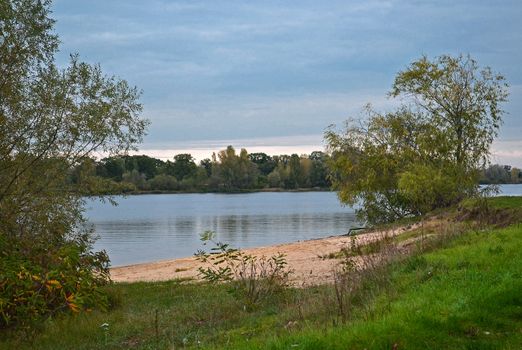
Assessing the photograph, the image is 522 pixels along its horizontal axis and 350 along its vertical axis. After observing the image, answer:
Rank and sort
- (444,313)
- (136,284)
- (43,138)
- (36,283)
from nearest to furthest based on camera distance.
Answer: (444,313) → (36,283) → (43,138) → (136,284)

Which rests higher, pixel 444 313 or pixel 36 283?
pixel 36 283

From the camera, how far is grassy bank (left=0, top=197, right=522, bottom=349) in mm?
7949

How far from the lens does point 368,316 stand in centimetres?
879

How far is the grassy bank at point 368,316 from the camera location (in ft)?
26.1

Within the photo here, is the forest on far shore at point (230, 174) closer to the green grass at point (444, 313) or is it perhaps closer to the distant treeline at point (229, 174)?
the distant treeline at point (229, 174)

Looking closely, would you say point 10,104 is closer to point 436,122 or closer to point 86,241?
point 86,241

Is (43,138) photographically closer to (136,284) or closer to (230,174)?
(136,284)

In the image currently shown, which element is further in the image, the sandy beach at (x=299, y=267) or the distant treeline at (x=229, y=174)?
the distant treeline at (x=229, y=174)

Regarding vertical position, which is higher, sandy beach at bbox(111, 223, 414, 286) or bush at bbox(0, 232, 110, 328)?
bush at bbox(0, 232, 110, 328)

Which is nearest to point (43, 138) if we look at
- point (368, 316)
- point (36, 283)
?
point (36, 283)

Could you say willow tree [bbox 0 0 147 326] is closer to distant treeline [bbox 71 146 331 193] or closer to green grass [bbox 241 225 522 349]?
green grass [bbox 241 225 522 349]

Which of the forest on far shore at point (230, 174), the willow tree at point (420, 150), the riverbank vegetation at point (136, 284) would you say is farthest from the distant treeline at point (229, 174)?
the riverbank vegetation at point (136, 284)

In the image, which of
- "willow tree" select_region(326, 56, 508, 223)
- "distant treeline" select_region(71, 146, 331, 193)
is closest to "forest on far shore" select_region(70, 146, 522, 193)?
"distant treeline" select_region(71, 146, 331, 193)

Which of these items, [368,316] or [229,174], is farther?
[229,174]
